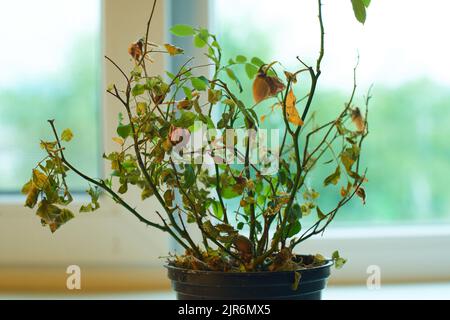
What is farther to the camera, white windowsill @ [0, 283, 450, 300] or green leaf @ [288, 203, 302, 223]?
white windowsill @ [0, 283, 450, 300]

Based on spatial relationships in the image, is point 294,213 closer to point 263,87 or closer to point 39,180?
Answer: point 263,87

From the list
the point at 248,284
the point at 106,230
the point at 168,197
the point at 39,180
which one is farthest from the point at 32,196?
the point at 106,230

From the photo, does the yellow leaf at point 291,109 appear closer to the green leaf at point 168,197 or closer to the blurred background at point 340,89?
the green leaf at point 168,197

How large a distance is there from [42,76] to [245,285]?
80 cm

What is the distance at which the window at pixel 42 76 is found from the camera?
4.34 feet

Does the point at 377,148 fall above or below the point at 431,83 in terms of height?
below

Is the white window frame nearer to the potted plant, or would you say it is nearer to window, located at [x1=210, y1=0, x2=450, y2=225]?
window, located at [x1=210, y1=0, x2=450, y2=225]

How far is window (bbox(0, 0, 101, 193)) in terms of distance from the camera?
1324mm

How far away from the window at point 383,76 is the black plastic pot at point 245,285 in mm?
611

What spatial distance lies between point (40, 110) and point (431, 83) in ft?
2.62

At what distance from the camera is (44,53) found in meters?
1.33

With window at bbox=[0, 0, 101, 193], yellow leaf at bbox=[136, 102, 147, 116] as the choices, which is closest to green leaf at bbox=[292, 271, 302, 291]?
yellow leaf at bbox=[136, 102, 147, 116]
